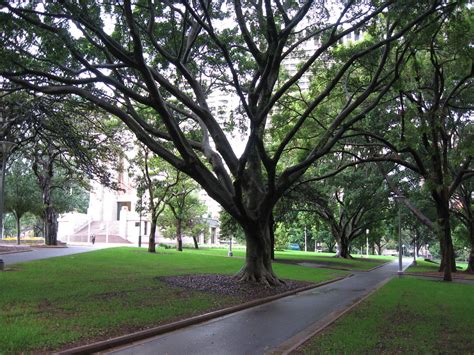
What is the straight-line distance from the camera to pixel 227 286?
52.0 ft

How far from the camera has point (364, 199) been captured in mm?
35594

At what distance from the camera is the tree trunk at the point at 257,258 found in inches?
668

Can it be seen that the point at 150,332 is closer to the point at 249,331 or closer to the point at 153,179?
the point at 249,331

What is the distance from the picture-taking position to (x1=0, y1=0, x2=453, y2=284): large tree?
12859mm

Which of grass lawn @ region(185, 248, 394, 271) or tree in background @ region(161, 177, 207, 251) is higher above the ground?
tree in background @ region(161, 177, 207, 251)

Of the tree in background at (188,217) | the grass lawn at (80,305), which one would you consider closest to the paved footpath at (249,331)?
the grass lawn at (80,305)

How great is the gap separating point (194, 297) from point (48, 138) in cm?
905

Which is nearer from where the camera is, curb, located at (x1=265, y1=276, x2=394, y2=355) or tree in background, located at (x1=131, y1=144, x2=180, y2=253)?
curb, located at (x1=265, y1=276, x2=394, y2=355)

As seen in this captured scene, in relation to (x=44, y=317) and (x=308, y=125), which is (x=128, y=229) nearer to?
(x=308, y=125)

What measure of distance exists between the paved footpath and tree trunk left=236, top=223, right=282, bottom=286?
2689mm

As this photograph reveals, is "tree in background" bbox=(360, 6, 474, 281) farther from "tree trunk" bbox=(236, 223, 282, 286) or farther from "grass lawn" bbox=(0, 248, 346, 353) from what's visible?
"grass lawn" bbox=(0, 248, 346, 353)

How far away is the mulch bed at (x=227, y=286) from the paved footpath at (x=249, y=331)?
0.99 meters

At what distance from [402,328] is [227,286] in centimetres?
768

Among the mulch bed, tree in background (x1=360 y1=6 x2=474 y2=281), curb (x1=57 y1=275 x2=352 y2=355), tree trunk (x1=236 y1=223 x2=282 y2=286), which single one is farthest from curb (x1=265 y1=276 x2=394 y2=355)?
tree in background (x1=360 y1=6 x2=474 y2=281)
